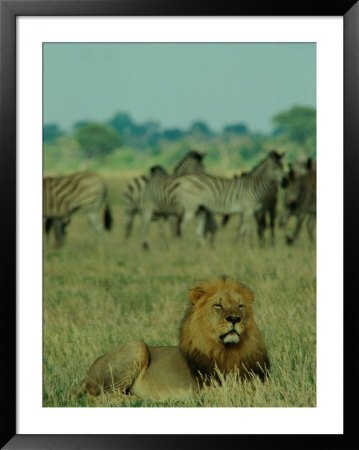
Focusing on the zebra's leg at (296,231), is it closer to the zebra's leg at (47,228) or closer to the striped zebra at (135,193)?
the striped zebra at (135,193)

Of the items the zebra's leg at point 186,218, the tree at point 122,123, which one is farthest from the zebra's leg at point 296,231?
the tree at point 122,123

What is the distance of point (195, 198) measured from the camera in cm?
1430

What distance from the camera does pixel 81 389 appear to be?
4.09 m

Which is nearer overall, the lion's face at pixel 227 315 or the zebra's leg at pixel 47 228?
the lion's face at pixel 227 315

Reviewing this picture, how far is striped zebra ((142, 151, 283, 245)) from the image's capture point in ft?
46.3

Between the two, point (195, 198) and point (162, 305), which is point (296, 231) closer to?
point (195, 198)

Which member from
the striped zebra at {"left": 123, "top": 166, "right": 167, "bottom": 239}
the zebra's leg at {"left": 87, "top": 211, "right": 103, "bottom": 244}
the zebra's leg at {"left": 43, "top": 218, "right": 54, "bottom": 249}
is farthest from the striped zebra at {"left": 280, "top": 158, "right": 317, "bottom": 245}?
the zebra's leg at {"left": 43, "top": 218, "right": 54, "bottom": 249}

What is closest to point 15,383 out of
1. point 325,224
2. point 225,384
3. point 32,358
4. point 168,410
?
point 32,358

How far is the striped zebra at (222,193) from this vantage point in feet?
46.3

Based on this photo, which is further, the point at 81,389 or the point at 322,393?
the point at 81,389

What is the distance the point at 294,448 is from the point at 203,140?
16.4 metres

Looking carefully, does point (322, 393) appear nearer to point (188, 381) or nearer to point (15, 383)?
point (188, 381)

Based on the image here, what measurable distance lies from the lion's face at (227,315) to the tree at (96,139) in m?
17.8

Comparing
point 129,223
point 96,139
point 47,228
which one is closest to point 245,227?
point 129,223
